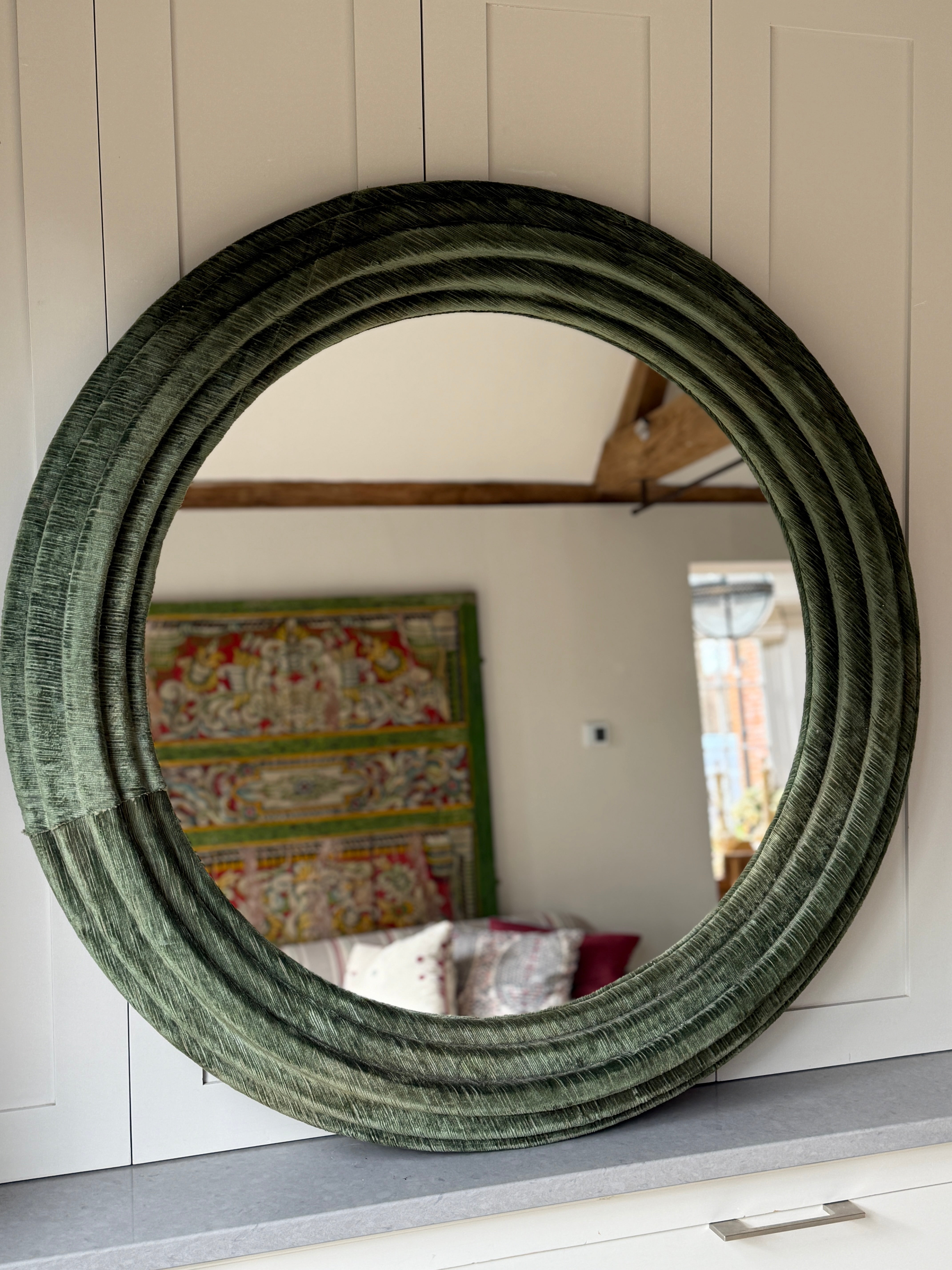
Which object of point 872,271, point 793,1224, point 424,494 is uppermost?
point 872,271

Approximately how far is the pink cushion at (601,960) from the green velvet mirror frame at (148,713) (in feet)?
0.09

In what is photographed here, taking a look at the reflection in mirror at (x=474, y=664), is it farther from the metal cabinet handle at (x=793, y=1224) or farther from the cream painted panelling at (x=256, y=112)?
the metal cabinet handle at (x=793, y=1224)

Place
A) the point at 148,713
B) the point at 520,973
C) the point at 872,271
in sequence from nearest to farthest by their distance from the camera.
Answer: the point at 148,713
the point at 520,973
the point at 872,271

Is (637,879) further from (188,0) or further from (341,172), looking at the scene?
(188,0)

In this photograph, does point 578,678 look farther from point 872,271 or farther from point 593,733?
point 872,271

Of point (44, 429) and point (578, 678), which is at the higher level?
point (44, 429)

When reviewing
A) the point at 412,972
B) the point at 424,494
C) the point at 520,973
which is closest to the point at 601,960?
the point at 520,973

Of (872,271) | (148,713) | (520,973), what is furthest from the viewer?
(872,271)

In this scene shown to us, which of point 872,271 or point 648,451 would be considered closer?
point 648,451

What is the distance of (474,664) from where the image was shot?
4.20 ft

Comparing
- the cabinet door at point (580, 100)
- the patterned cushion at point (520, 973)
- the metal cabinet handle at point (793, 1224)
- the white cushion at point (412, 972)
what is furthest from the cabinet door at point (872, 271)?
the white cushion at point (412, 972)

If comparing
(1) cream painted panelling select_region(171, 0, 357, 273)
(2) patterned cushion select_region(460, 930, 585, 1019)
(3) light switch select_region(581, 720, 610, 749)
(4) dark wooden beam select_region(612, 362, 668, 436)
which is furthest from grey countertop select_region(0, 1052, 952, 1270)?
(1) cream painted panelling select_region(171, 0, 357, 273)

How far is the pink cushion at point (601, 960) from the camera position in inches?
50.9

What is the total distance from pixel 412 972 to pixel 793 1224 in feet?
1.75
